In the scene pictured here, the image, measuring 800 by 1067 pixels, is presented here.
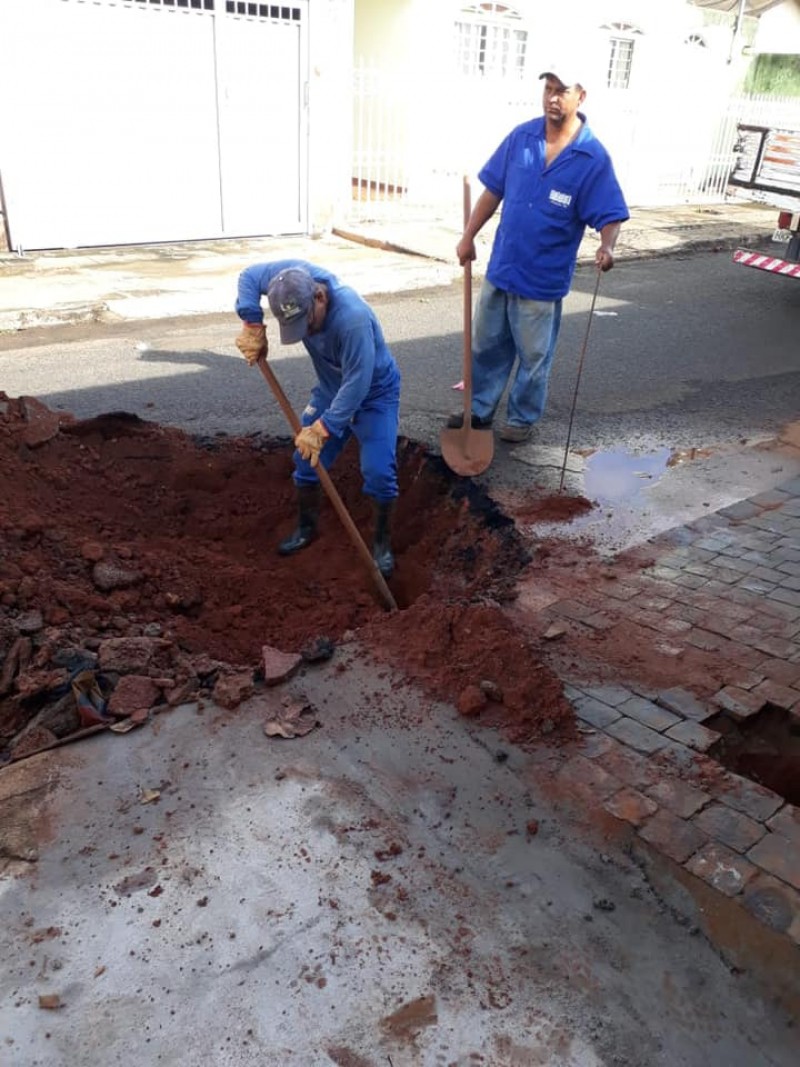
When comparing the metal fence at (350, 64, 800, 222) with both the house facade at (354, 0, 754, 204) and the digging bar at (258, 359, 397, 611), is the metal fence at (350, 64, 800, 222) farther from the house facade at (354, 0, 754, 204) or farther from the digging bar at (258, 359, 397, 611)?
the digging bar at (258, 359, 397, 611)

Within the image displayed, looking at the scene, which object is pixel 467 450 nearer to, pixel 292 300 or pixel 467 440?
pixel 467 440

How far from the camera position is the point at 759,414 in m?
6.48

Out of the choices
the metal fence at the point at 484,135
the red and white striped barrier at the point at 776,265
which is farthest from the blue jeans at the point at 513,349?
the metal fence at the point at 484,135

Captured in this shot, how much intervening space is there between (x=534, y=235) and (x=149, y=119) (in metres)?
7.28

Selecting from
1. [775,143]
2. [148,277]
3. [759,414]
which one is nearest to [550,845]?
[759,414]

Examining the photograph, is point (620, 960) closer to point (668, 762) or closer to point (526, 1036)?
point (526, 1036)

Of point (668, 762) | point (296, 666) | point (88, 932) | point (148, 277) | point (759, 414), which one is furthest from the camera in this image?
point (148, 277)

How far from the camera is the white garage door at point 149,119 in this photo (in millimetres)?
9547

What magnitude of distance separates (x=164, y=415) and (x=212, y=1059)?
14.1 ft

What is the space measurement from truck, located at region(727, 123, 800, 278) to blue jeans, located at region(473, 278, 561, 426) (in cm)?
510

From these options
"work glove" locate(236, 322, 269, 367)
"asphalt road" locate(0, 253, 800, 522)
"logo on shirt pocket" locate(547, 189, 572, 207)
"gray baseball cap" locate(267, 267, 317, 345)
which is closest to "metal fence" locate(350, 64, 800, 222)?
"asphalt road" locate(0, 253, 800, 522)

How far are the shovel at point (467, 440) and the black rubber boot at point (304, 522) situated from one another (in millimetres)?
929

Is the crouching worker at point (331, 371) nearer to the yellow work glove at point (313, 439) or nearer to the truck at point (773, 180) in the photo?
the yellow work glove at point (313, 439)

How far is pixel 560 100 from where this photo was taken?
15.3ft
